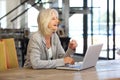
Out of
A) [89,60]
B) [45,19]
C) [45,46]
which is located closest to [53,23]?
[45,19]

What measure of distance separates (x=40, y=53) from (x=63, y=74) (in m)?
0.42

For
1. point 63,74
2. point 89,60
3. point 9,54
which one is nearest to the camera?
point 63,74

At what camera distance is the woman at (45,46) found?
2.54 meters

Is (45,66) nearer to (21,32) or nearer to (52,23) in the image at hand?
(52,23)

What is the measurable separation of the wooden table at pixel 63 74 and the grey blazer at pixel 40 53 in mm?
67

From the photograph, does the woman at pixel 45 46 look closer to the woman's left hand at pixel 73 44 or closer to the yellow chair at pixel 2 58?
the woman's left hand at pixel 73 44

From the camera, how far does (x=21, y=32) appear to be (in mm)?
7480

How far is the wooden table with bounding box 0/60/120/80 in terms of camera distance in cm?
217

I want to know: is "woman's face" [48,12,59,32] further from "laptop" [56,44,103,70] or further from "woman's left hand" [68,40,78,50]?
"laptop" [56,44,103,70]

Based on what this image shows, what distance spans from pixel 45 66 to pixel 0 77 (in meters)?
0.45

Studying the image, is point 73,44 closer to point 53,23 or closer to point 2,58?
point 53,23

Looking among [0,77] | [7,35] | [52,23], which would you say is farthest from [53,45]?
[7,35]

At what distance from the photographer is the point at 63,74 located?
7.59 ft

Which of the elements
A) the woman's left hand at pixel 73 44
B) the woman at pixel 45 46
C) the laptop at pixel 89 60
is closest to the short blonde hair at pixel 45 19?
the woman at pixel 45 46
